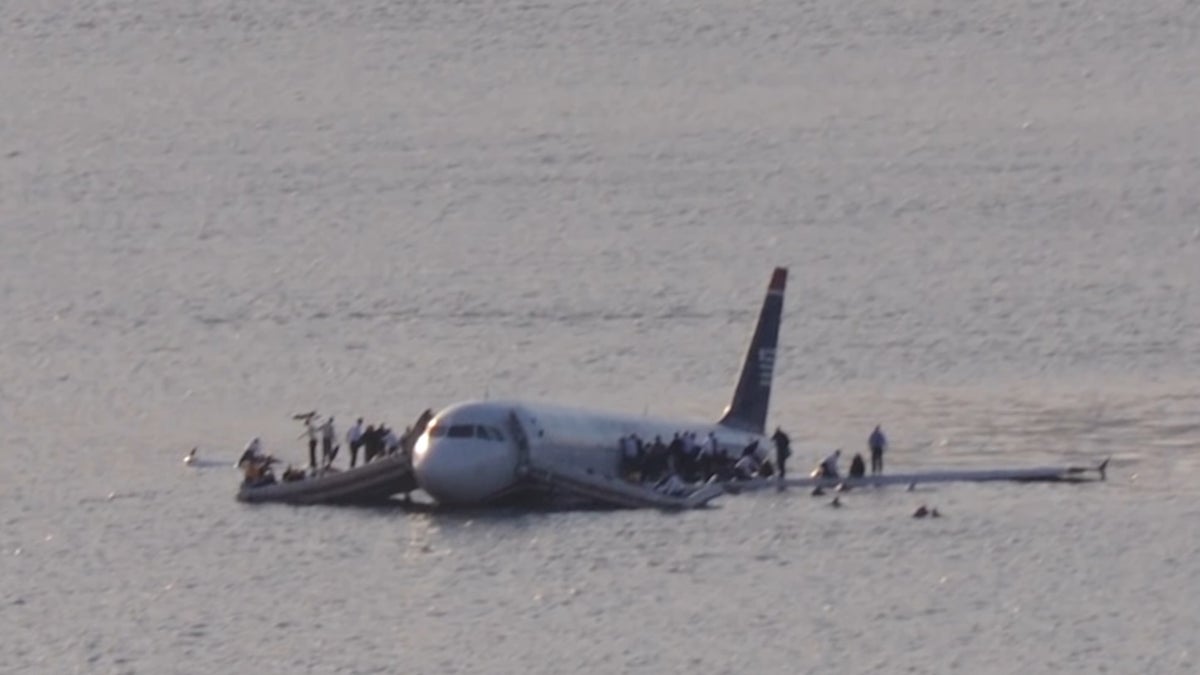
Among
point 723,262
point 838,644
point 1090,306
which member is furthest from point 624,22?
point 838,644

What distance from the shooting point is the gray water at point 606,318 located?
5431 centimetres

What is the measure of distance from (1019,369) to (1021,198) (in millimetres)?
47693

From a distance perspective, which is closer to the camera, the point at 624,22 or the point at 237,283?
the point at 237,283

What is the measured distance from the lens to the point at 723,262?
120188mm

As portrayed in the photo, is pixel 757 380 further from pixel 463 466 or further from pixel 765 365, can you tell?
pixel 463 466

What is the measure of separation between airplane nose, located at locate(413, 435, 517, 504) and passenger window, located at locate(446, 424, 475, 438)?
91 millimetres

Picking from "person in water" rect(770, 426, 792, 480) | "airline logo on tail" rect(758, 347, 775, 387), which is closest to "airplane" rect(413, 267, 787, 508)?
"person in water" rect(770, 426, 792, 480)

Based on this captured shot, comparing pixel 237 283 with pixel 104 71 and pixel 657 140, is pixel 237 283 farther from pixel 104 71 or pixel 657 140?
pixel 104 71

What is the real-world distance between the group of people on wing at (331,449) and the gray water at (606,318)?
63.0 inches

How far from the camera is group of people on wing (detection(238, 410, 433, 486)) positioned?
69.2 metres

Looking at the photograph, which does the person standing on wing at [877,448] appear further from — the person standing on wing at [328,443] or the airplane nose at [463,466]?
the person standing on wing at [328,443]

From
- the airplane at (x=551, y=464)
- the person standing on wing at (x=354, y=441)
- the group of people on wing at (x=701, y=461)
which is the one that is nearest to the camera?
the airplane at (x=551, y=464)

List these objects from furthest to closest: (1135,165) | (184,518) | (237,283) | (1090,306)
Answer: (1135,165)
(237,283)
(1090,306)
(184,518)

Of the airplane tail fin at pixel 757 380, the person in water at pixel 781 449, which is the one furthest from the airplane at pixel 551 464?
the airplane tail fin at pixel 757 380
